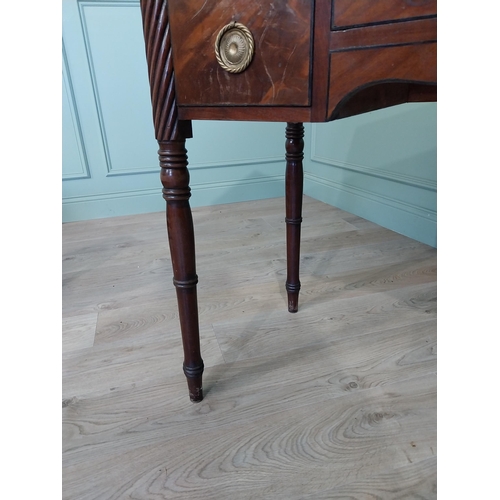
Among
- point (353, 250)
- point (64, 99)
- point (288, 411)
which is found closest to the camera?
point (288, 411)

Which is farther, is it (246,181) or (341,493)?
(246,181)

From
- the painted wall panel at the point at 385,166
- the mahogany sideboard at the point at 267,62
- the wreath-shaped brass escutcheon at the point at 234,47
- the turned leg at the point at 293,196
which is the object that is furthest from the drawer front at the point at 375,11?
the painted wall panel at the point at 385,166

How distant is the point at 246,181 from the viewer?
76.5 inches

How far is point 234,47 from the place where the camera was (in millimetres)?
463

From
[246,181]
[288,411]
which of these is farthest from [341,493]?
[246,181]

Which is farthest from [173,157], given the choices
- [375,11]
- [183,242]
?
[375,11]

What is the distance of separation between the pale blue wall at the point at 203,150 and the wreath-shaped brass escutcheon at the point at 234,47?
97cm

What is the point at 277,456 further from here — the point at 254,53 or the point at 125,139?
the point at 125,139

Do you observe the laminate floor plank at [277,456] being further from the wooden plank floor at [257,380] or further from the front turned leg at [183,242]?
the front turned leg at [183,242]

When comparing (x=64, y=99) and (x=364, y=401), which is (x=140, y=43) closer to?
(x=64, y=99)

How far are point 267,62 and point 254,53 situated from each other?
0.07ft

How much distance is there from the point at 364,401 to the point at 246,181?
4.70 ft

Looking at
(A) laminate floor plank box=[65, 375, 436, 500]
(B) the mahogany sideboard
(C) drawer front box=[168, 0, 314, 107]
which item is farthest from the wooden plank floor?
(C) drawer front box=[168, 0, 314, 107]

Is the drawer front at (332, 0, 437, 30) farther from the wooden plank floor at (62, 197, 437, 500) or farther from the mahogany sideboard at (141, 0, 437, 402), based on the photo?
the wooden plank floor at (62, 197, 437, 500)
